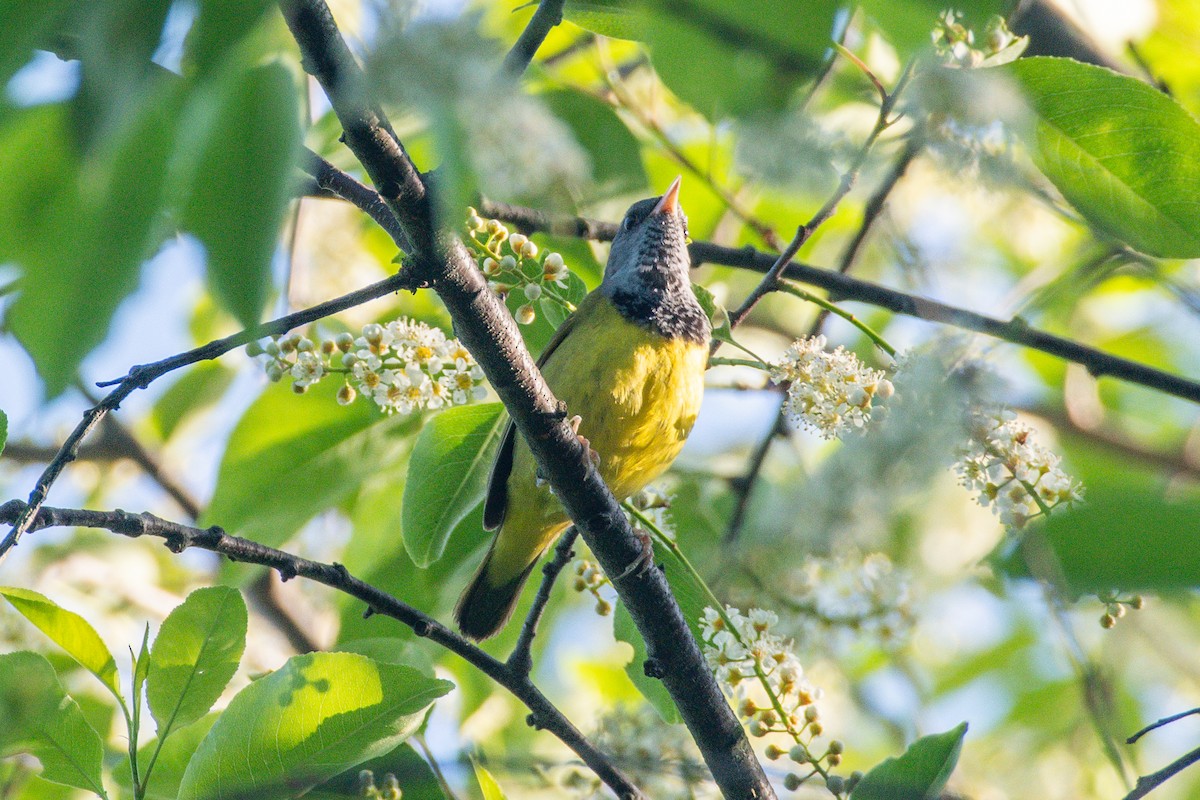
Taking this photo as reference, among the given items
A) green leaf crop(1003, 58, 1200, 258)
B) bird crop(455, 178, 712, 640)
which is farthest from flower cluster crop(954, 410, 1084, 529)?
bird crop(455, 178, 712, 640)

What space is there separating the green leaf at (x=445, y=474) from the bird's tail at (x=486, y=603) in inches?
35.7

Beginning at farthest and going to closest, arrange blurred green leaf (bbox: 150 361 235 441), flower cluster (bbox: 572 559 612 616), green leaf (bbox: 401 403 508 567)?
blurred green leaf (bbox: 150 361 235 441), flower cluster (bbox: 572 559 612 616), green leaf (bbox: 401 403 508 567)

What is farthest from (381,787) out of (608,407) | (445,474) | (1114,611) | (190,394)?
(190,394)

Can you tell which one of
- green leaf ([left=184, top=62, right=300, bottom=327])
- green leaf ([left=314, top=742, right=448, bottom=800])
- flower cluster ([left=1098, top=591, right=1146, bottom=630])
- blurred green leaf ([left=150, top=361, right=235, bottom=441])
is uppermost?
blurred green leaf ([left=150, top=361, right=235, bottom=441])

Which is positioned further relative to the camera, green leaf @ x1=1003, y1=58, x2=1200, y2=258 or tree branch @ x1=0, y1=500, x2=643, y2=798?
green leaf @ x1=1003, y1=58, x2=1200, y2=258

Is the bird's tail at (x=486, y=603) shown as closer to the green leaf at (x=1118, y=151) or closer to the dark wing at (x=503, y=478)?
the dark wing at (x=503, y=478)

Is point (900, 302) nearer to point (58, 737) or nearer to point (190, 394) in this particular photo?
point (58, 737)

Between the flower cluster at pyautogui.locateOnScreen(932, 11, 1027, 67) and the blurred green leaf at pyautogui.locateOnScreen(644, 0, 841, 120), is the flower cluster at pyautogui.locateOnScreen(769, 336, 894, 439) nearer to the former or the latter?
the flower cluster at pyautogui.locateOnScreen(932, 11, 1027, 67)

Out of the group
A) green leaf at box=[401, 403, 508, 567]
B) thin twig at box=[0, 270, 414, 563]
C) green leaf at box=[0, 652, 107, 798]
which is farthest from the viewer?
green leaf at box=[401, 403, 508, 567]

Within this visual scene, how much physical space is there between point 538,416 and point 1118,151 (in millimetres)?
1446

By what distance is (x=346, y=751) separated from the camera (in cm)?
231

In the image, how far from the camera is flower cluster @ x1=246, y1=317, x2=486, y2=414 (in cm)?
290

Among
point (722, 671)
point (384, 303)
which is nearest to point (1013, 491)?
point (722, 671)

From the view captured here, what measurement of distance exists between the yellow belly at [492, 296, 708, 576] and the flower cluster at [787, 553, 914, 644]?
668 millimetres
